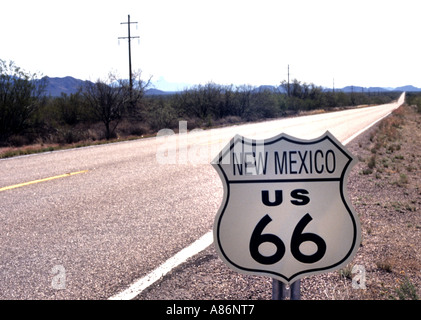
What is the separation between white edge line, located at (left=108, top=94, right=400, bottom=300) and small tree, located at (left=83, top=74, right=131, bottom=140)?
16369 millimetres

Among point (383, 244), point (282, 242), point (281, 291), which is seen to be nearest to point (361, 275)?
point (383, 244)

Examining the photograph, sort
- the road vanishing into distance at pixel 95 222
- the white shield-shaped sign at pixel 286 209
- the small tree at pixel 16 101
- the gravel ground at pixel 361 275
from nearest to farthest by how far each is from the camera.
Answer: the white shield-shaped sign at pixel 286 209
the gravel ground at pixel 361 275
the road vanishing into distance at pixel 95 222
the small tree at pixel 16 101

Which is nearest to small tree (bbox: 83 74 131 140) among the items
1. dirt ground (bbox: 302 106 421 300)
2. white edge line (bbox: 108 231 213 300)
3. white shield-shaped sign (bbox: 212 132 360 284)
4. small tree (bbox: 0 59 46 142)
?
small tree (bbox: 0 59 46 142)

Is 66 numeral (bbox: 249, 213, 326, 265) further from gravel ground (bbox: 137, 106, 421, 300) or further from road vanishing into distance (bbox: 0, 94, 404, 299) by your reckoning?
road vanishing into distance (bbox: 0, 94, 404, 299)

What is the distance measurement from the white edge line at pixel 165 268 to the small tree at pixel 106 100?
53.7 ft

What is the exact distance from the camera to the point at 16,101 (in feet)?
58.2

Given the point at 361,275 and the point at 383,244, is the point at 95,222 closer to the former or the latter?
the point at 361,275

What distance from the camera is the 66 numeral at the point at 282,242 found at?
6.07ft

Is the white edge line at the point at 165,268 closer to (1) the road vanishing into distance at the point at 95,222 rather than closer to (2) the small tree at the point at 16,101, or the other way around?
(1) the road vanishing into distance at the point at 95,222

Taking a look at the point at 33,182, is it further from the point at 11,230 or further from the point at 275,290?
the point at 275,290

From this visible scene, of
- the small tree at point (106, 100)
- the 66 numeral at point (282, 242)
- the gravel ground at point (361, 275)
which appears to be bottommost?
the gravel ground at point (361, 275)

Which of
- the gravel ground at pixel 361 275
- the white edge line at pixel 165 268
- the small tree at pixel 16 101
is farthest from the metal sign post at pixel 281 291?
the small tree at pixel 16 101

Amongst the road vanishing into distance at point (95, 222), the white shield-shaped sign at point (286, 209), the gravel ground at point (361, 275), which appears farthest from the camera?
the road vanishing into distance at point (95, 222)
